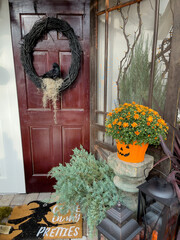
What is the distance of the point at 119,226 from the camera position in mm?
1042

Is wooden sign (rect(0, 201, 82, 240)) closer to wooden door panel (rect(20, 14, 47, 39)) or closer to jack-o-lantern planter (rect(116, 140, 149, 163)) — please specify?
jack-o-lantern planter (rect(116, 140, 149, 163))

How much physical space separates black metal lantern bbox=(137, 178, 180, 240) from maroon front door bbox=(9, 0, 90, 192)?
1214 mm

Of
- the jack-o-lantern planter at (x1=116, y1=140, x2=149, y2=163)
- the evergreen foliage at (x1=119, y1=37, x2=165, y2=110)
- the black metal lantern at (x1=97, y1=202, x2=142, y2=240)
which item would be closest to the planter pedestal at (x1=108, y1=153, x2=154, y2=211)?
the jack-o-lantern planter at (x1=116, y1=140, x2=149, y2=163)

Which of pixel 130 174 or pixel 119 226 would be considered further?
pixel 130 174

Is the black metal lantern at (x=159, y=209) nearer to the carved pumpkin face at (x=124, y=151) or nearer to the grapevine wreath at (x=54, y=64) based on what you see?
the carved pumpkin face at (x=124, y=151)

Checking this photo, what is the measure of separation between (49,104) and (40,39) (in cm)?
76

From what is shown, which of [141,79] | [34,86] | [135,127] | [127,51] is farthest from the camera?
[34,86]

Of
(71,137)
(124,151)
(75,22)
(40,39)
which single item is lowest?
(71,137)

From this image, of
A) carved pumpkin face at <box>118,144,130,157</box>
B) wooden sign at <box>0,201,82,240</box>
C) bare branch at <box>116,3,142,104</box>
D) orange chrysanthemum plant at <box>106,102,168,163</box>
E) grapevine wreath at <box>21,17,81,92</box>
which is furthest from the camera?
grapevine wreath at <box>21,17,81,92</box>

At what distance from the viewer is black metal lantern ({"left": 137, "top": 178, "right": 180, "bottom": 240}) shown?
1022mm

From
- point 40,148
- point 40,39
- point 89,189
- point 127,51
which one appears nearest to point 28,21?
point 40,39

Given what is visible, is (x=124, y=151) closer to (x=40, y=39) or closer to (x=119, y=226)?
(x=119, y=226)

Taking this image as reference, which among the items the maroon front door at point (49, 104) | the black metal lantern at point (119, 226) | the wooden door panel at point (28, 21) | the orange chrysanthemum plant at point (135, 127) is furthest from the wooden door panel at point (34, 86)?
the black metal lantern at point (119, 226)

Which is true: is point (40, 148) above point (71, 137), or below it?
below
